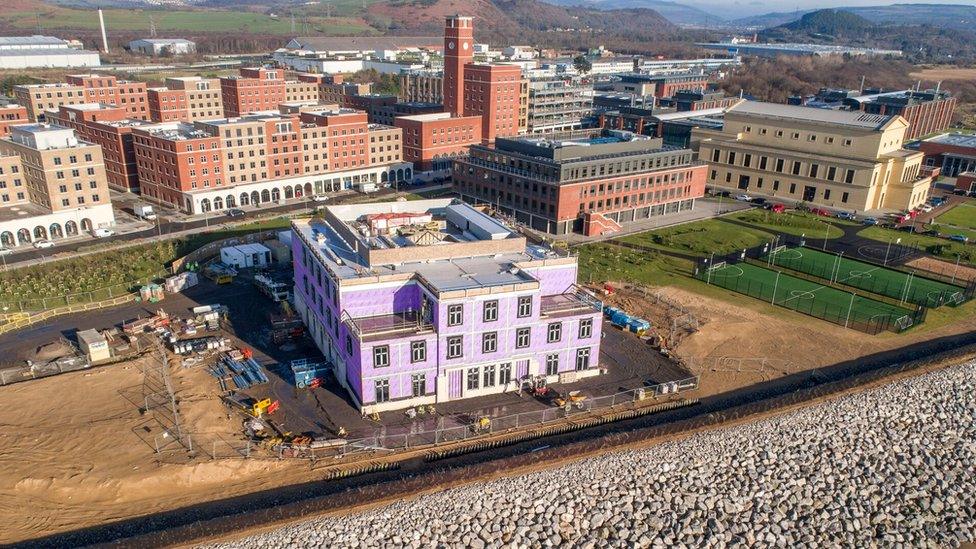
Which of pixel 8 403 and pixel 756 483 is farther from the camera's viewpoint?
pixel 8 403

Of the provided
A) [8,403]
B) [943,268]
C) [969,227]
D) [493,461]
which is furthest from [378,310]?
[969,227]

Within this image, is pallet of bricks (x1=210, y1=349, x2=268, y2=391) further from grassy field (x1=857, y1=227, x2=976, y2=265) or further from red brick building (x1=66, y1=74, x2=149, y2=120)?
red brick building (x1=66, y1=74, x2=149, y2=120)

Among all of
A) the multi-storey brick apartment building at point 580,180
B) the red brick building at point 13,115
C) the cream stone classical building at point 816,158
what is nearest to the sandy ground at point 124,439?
the multi-storey brick apartment building at point 580,180

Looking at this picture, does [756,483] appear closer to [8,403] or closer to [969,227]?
[8,403]

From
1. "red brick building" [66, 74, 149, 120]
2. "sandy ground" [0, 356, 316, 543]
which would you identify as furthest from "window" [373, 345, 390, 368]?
"red brick building" [66, 74, 149, 120]

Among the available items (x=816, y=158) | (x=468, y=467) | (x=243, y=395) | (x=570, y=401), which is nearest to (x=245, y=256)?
(x=243, y=395)
